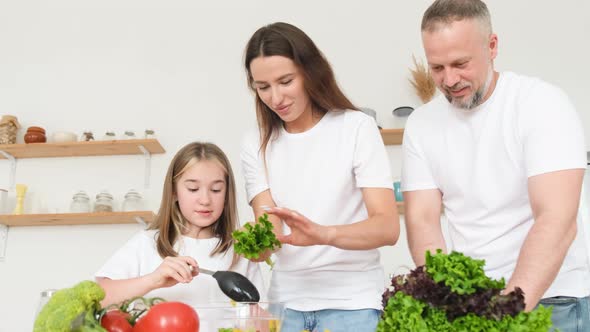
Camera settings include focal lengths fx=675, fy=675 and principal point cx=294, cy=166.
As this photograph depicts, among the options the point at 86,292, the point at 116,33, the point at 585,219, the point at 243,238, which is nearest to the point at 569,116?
the point at 243,238

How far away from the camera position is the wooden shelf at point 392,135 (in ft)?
12.9

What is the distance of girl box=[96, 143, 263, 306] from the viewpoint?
7.07ft

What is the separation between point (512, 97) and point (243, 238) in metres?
0.82

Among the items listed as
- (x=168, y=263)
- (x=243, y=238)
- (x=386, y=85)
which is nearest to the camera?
(x=243, y=238)

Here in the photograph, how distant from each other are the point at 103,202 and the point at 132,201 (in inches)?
7.0

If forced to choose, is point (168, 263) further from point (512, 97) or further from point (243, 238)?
point (512, 97)

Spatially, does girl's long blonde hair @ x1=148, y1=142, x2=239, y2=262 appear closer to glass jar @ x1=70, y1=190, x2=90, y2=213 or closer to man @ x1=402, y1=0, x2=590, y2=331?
man @ x1=402, y1=0, x2=590, y2=331

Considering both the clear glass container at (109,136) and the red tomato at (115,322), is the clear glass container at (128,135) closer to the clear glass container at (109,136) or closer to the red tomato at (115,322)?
the clear glass container at (109,136)

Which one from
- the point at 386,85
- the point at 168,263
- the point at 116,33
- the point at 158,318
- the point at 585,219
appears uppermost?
the point at 116,33

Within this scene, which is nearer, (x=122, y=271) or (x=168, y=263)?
(x=168, y=263)

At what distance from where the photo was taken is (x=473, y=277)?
92cm

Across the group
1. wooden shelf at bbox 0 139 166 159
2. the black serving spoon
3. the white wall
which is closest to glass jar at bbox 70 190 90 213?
the white wall

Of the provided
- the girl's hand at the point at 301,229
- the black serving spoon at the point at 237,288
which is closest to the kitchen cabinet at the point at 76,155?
the girl's hand at the point at 301,229

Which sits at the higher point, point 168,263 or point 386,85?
point 386,85
